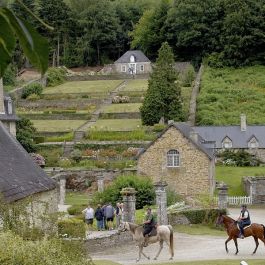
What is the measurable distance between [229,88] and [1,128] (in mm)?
48378

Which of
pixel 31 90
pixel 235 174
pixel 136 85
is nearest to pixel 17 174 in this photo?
pixel 235 174

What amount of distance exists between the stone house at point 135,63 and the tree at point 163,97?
1173 inches

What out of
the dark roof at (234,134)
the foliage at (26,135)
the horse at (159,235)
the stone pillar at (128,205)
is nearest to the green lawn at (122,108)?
the dark roof at (234,134)

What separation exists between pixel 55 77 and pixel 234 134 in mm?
36148

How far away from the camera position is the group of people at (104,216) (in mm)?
25000

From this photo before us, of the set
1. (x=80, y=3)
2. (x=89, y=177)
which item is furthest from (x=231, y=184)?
(x=80, y=3)

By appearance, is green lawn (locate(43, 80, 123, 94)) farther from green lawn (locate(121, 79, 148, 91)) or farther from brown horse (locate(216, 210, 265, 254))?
brown horse (locate(216, 210, 265, 254))

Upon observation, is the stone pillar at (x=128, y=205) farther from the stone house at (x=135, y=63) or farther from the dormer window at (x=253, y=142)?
the stone house at (x=135, y=63)

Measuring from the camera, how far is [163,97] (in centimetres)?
5866

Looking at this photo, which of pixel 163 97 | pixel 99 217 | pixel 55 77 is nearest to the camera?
pixel 99 217

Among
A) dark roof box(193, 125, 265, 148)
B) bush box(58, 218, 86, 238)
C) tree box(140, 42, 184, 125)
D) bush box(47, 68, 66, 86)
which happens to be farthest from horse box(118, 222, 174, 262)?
bush box(47, 68, 66, 86)

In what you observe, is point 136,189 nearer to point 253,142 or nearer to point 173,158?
point 173,158

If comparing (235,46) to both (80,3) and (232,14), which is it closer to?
(232,14)

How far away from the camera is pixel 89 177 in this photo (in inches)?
1772
